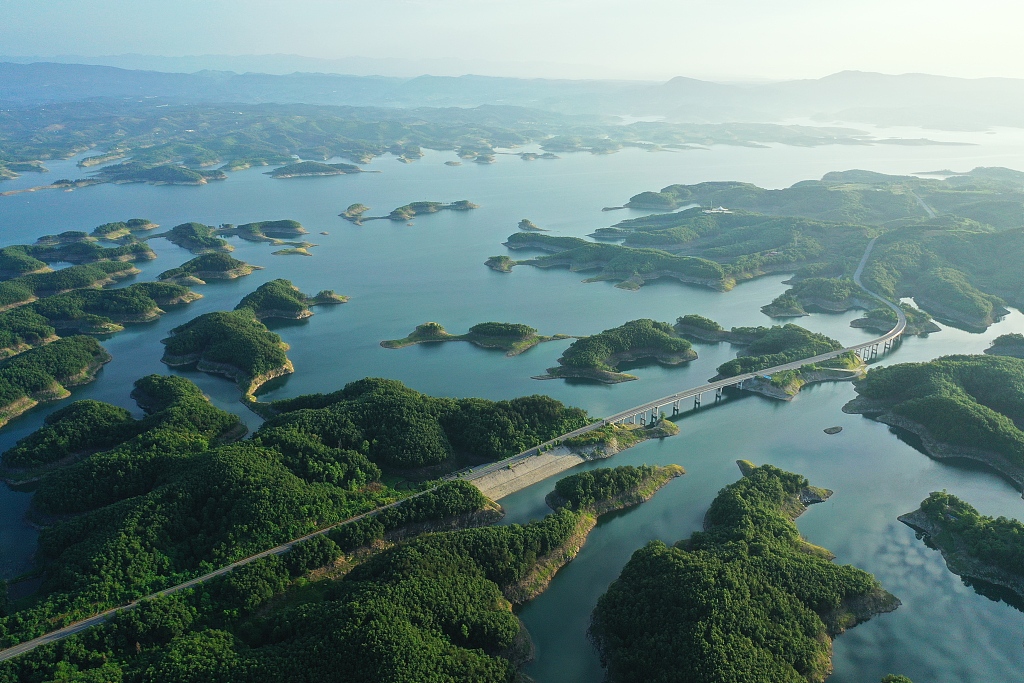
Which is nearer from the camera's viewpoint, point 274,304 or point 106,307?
point 106,307

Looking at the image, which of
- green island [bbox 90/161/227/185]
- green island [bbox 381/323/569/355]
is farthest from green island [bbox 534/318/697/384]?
green island [bbox 90/161/227/185]

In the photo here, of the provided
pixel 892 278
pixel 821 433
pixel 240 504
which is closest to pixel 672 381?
pixel 821 433

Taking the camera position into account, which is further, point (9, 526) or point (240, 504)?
point (9, 526)

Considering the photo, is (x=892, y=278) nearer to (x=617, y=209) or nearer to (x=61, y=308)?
(x=617, y=209)

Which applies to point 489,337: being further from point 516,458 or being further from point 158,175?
point 158,175

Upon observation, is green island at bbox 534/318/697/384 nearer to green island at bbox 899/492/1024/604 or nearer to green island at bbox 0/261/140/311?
green island at bbox 899/492/1024/604

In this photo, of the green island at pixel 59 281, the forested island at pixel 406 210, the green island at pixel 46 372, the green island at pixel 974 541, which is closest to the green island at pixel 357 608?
the green island at pixel 974 541

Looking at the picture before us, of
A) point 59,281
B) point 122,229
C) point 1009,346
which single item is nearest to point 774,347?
point 1009,346
